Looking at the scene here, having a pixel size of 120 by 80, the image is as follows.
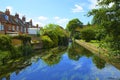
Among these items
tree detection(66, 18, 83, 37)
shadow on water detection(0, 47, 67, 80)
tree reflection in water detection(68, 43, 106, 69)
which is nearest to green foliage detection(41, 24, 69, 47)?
tree reflection in water detection(68, 43, 106, 69)

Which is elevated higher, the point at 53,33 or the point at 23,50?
the point at 53,33

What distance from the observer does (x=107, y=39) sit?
20.6 meters

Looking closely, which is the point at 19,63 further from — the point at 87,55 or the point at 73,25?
the point at 73,25

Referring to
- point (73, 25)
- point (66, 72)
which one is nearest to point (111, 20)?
point (66, 72)

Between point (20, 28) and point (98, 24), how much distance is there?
48837 millimetres

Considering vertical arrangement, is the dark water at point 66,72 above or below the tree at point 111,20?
below

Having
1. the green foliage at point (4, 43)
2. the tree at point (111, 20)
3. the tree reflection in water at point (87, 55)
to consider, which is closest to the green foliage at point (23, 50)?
the green foliage at point (4, 43)

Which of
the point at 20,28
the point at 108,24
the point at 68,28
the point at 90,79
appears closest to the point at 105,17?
the point at 108,24

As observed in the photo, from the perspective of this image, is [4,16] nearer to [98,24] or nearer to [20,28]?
[20,28]

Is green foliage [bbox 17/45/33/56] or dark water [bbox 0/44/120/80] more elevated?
green foliage [bbox 17/45/33/56]

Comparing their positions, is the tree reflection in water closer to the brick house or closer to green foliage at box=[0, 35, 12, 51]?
green foliage at box=[0, 35, 12, 51]

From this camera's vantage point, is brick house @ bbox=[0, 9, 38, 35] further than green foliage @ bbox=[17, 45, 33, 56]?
Yes

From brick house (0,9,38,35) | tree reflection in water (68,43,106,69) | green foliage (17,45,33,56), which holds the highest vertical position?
brick house (0,9,38,35)

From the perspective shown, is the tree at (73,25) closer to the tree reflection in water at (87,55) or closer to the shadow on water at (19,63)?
the tree reflection in water at (87,55)
